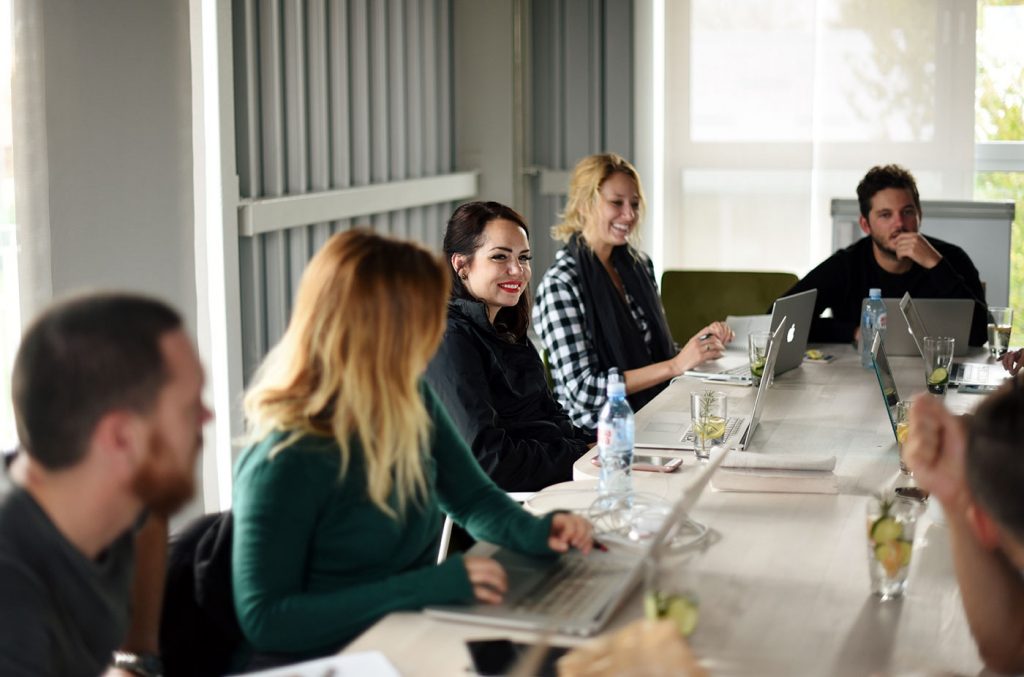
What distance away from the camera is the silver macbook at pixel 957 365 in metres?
3.60

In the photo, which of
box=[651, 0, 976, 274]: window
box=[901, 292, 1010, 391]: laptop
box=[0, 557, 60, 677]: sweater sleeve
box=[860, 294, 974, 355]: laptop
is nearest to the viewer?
box=[0, 557, 60, 677]: sweater sleeve

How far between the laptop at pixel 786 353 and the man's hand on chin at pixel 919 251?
0.56m

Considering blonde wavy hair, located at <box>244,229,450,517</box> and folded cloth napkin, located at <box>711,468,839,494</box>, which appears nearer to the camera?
blonde wavy hair, located at <box>244,229,450,517</box>

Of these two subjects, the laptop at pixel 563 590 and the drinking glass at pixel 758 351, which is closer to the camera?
the laptop at pixel 563 590

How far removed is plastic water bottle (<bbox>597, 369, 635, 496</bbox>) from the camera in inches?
100.0

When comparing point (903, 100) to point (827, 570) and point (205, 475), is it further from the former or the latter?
point (827, 570)

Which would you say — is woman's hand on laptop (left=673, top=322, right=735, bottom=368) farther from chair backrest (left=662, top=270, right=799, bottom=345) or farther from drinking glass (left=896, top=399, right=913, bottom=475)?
chair backrest (left=662, top=270, right=799, bottom=345)

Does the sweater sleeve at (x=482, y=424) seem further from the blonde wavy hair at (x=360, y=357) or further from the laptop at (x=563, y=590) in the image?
the blonde wavy hair at (x=360, y=357)

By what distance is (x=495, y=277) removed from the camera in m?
3.32

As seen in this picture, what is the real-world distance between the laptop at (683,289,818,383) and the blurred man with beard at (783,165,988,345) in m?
0.47

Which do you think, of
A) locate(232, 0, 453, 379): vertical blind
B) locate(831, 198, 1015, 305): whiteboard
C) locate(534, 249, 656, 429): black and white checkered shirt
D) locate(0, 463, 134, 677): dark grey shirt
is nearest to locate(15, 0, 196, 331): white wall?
locate(232, 0, 453, 379): vertical blind

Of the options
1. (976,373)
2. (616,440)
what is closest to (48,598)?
(616,440)

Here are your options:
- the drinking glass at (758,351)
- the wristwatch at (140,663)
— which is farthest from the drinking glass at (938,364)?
the wristwatch at (140,663)

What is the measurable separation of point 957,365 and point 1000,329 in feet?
0.99
